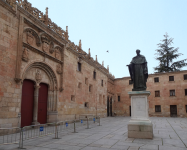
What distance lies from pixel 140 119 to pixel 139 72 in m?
2.40

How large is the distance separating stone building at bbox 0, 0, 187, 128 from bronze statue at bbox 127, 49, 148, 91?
664 centimetres

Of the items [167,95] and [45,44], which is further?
[167,95]

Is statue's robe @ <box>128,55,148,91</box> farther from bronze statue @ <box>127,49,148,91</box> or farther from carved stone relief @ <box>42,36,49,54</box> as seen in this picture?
carved stone relief @ <box>42,36,49,54</box>

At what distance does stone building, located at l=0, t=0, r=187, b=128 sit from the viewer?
31.0ft

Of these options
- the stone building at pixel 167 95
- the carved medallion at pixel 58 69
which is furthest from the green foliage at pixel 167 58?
the carved medallion at pixel 58 69

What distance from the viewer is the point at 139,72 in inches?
340

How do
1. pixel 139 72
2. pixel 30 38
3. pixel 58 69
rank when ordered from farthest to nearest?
pixel 58 69
pixel 30 38
pixel 139 72

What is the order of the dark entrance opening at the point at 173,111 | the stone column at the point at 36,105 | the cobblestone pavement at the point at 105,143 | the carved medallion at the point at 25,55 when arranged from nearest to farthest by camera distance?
the cobblestone pavement at the point at 105,143 < the carved medallion at the point at 25,55 < the stone column at the point at 36,105 < the dark entrance opening at the point at 173,111

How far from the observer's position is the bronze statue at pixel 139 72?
8.37 metres

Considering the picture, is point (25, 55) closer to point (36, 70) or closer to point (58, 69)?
point (36, 70)

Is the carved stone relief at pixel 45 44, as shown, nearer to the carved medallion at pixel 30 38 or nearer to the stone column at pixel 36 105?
the carved medallion at pixel 30 38

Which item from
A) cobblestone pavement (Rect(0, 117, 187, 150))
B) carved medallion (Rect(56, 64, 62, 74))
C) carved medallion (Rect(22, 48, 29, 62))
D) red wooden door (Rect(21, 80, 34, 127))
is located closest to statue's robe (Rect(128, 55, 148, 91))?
cobblestone pavement (Rect(0, 117, 187, 150))

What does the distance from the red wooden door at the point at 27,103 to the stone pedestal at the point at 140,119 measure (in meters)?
7.14

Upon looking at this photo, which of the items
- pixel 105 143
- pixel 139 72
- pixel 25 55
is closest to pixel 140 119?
pixel 105 143
